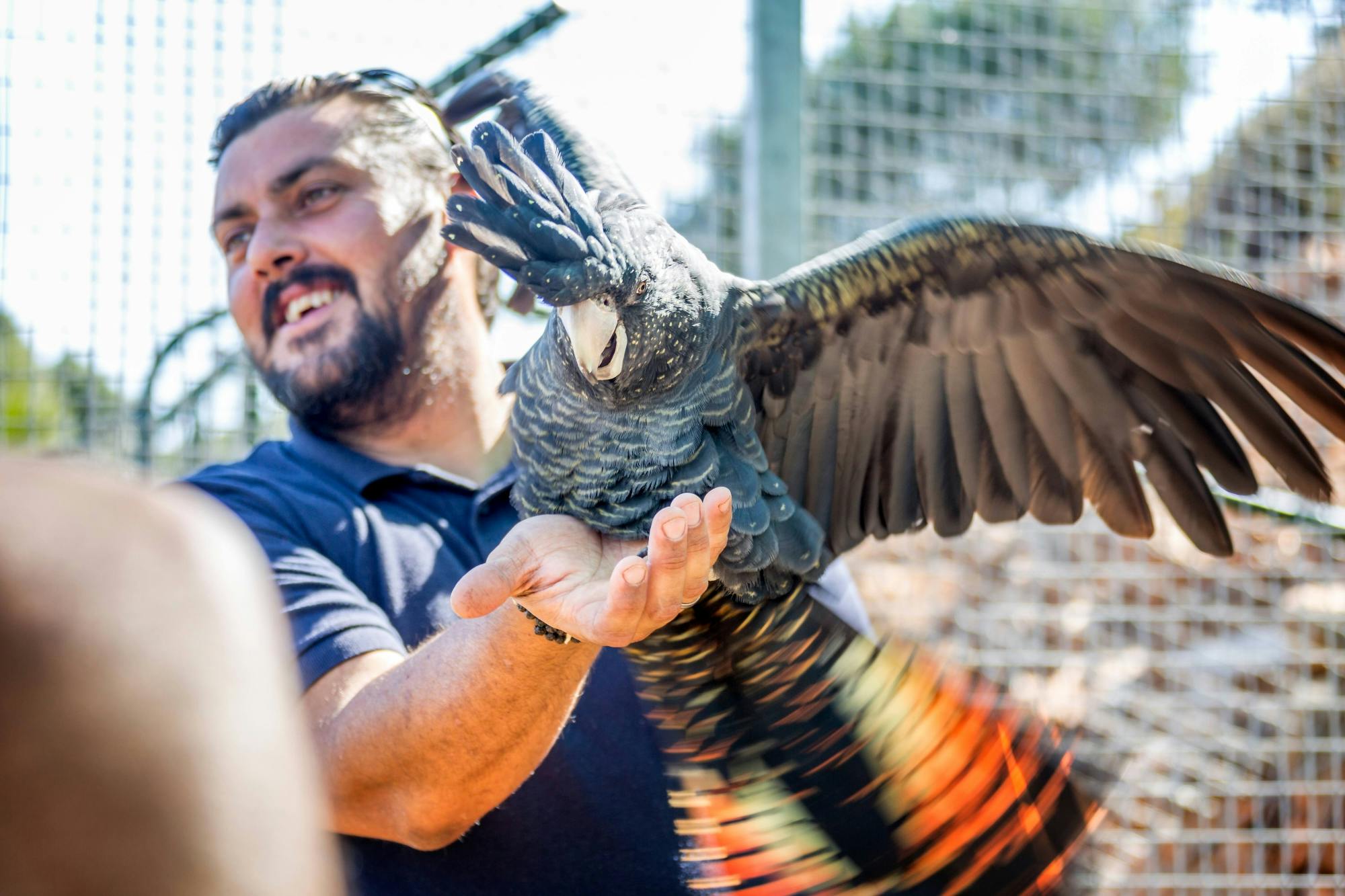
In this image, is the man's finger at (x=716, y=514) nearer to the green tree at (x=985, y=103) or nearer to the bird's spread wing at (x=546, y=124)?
the bird's spread wing at (x=546, y=124)

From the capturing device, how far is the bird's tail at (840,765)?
1.35m

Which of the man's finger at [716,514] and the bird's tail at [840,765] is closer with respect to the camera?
the man's finger at [716,514]

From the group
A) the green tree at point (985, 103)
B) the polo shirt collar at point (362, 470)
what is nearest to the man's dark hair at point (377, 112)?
the polo shirt collar at point (362, 470)

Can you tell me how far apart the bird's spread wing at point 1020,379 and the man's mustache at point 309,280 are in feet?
2.84

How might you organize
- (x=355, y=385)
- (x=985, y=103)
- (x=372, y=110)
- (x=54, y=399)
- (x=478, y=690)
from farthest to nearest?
(x=985, y=103)
(x=54, y=399)
(x=372, y=110)
(x=355, y=385)
(x=478, y=690)

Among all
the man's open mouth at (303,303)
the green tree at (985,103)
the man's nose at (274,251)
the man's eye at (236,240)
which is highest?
the green tree at (985,103)

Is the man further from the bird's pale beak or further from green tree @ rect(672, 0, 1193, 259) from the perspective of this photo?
green tree @ rect(672, 0, 1193, 259)

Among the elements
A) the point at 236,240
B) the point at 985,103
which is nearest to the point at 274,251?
the point at 236,240

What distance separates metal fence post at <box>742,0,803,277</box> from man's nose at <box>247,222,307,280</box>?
45.0 inches

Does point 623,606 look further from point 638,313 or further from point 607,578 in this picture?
point 638,313

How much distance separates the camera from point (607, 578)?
131cm

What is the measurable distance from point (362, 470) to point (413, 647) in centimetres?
39

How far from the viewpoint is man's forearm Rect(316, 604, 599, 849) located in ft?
4.38

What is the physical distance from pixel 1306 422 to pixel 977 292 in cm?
252
